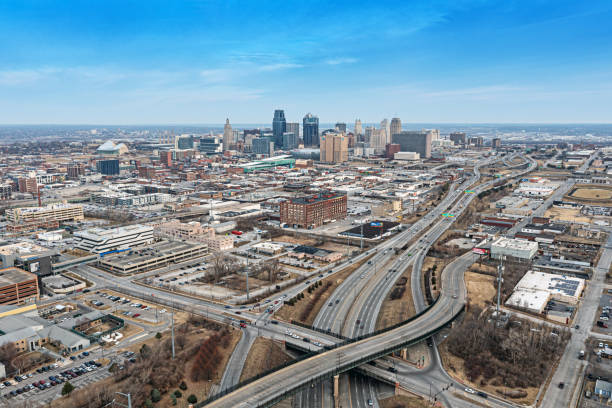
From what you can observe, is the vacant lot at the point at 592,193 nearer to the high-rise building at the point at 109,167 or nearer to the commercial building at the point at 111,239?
the commercial building at the point at 111,239

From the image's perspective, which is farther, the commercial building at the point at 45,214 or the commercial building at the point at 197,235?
the commercial building at the point at 45,214

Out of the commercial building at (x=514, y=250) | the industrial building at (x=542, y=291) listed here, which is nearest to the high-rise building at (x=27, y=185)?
the commercial building at (x=514, y=250)

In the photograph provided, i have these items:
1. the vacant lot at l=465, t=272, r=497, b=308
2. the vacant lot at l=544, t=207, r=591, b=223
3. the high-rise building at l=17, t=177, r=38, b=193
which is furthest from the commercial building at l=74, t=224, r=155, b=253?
the vacant lot at l=544, t=207, r=591, b=223

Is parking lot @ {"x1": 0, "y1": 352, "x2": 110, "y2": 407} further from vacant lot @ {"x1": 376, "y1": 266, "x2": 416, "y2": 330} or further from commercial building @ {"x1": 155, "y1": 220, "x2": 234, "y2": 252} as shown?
commercial building @ {"x1": 155, "y1": 220, "x2": 234, "y2": 252}

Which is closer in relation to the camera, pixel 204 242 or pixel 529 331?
pixel 529 331

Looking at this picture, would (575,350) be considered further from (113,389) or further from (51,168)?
(51,168)

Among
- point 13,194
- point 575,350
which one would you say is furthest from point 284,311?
point 13,194
